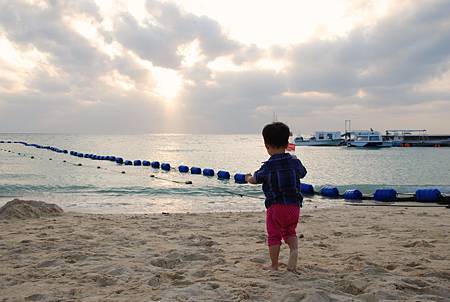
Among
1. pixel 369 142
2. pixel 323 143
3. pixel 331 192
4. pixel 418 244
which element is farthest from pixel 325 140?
pixel 418 244

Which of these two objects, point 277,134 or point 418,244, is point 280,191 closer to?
point 277,134

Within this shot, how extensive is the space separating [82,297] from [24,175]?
2060 cm

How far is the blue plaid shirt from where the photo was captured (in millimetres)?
4047

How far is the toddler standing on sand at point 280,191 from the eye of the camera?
403 centimetres

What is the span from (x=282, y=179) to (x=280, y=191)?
123 mm

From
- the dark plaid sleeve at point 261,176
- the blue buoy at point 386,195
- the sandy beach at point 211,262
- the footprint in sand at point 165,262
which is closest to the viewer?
the sandy beach at point 211,262

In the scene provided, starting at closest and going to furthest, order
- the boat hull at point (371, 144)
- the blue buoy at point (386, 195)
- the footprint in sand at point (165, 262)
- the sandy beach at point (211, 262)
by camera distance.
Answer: the sandy beach at point (211, 262), the footprint in sand at point (165, 262), the blue buoy at point (386, 195), the boat hull at point (371, 144)

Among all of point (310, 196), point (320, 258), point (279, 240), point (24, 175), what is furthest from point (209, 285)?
point (24, 175)

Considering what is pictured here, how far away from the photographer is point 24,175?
Answer: 21.5 meters

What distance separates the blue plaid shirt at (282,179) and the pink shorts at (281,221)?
60mm

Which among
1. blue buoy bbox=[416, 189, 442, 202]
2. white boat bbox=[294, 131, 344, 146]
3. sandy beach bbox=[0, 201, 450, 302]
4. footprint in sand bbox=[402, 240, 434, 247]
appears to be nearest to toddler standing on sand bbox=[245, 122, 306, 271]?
sandy beach bbox=[0, 201, 450, 302]

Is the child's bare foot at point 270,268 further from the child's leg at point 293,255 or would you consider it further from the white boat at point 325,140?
the white boat at point 325,140

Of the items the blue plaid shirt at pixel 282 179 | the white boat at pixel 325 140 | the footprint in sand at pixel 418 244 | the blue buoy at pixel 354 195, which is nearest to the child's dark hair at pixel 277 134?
the blue plaid shirt at pixel 282 179

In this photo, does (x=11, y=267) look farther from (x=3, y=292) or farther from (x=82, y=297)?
(x=82, y=297)
